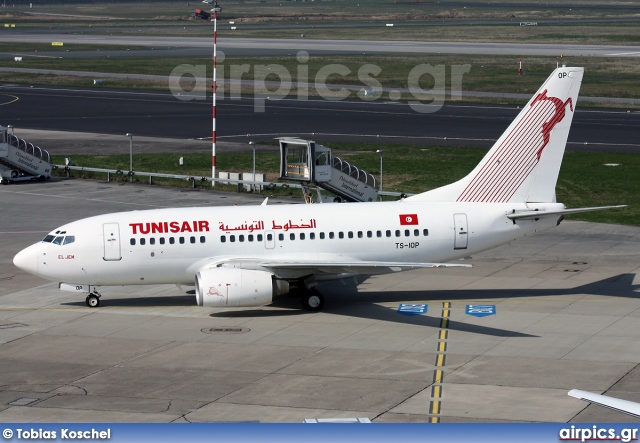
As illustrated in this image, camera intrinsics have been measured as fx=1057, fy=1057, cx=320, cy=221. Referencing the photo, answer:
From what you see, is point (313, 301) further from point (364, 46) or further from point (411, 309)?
point (364, 46)

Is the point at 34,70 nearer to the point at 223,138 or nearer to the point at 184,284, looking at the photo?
the point at 223,138

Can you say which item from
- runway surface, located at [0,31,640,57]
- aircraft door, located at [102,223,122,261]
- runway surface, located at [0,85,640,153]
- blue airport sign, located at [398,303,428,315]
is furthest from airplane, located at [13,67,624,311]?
runway surface, located at [0,31,640,57]

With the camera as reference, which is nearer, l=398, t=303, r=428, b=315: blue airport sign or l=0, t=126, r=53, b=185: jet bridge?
l=398, t=303, r=428, b=315: blue airport sign

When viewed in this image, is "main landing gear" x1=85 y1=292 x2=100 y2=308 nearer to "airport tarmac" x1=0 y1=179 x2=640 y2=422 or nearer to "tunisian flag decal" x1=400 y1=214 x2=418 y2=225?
"airport tarmac" x1=0 y1=179 x2=640 y2=422

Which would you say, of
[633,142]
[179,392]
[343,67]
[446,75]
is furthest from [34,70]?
[179,392]

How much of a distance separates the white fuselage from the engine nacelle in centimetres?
83

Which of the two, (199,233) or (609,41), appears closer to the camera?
(199,233)

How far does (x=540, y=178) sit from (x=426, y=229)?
5352mm

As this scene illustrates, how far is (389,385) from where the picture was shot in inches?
1260

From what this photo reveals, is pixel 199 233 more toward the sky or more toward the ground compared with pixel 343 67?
more toward the ground

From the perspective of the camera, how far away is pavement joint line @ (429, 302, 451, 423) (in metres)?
29.5

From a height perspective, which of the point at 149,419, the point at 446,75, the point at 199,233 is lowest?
the point at 149,419

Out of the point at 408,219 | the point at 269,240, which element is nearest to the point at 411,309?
the point at 408,219

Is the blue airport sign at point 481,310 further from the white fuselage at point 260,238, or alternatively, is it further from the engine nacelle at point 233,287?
the engine nacelle at point 233,287
